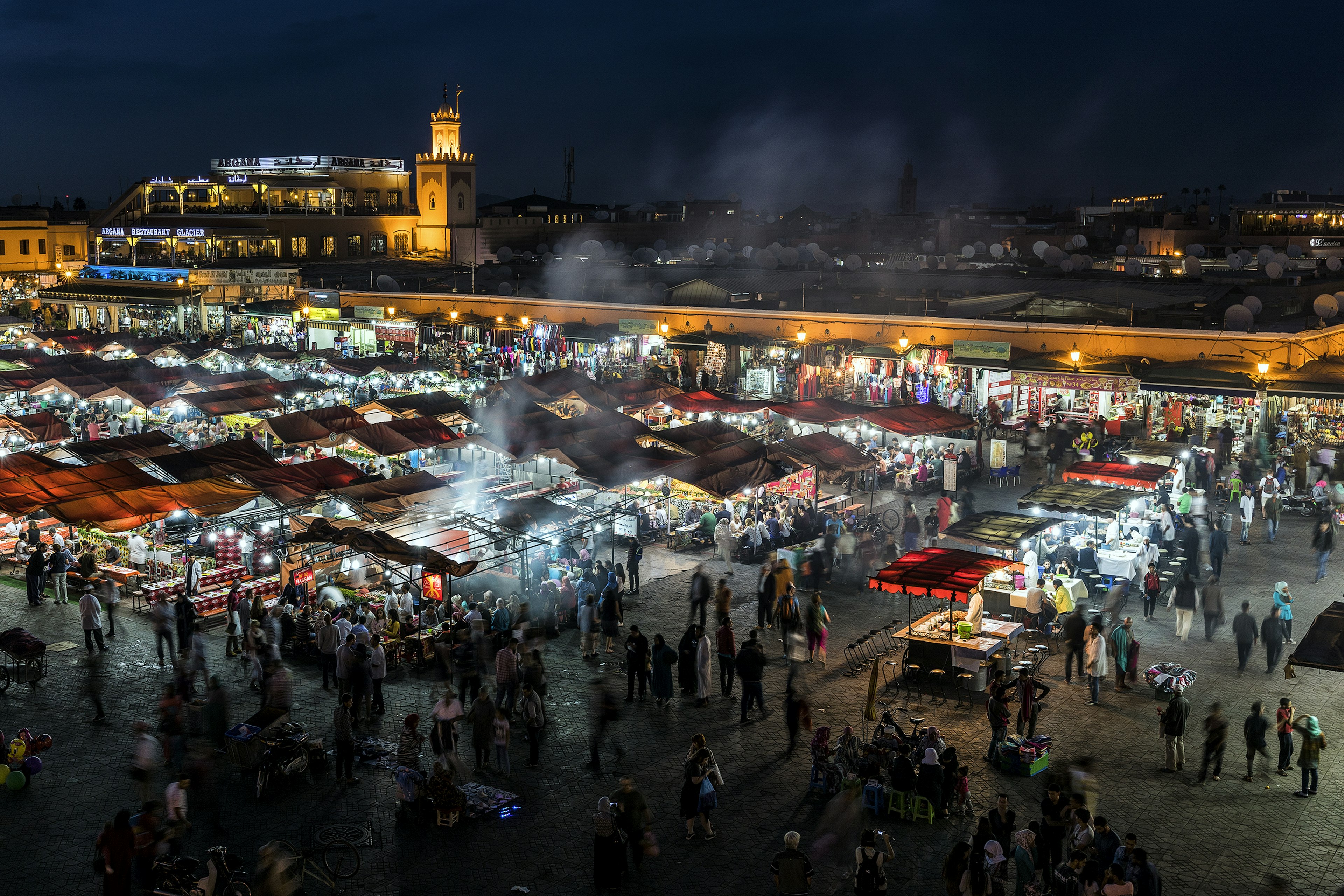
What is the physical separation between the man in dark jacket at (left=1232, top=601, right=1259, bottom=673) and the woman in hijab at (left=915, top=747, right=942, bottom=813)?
5.32m

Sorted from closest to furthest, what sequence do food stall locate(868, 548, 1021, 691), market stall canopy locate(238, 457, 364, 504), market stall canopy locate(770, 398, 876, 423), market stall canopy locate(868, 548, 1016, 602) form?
market stall canopy locate(868, 548, 1016, 602)
food stall locate(868, 548, 1021, 691)
market stall canopy locate(238, 457, 364, 504)
market stall canopy locate(770, 398, 876, 423)

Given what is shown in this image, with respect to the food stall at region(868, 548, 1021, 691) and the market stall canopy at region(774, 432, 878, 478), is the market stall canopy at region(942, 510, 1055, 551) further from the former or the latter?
the market stall canopy at region(774, 432, 878, 478)

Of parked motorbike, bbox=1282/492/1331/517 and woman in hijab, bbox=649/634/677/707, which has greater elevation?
parked motorbike, bbox=1282/492/1331/517

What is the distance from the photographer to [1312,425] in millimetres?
24594

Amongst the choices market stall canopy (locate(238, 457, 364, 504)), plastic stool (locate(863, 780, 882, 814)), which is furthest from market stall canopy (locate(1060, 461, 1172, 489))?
market stall canopy (locate(238, 457, 364, 504))

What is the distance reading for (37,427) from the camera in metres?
22.0

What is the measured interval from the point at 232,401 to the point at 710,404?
1049 centimetres

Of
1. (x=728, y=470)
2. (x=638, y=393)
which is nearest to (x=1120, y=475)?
(x=728, y=470)

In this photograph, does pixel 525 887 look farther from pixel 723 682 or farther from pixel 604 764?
pixel 723 682

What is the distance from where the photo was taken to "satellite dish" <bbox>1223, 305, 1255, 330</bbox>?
85.5 feet

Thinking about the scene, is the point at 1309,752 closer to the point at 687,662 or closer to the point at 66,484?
the point at 687,662

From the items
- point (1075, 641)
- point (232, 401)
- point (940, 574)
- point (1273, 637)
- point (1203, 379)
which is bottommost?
point (1075, 641)

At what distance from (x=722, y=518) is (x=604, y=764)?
8.06 meters

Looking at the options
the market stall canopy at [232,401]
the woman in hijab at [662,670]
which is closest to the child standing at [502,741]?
the woman in hijab at [662,670]
